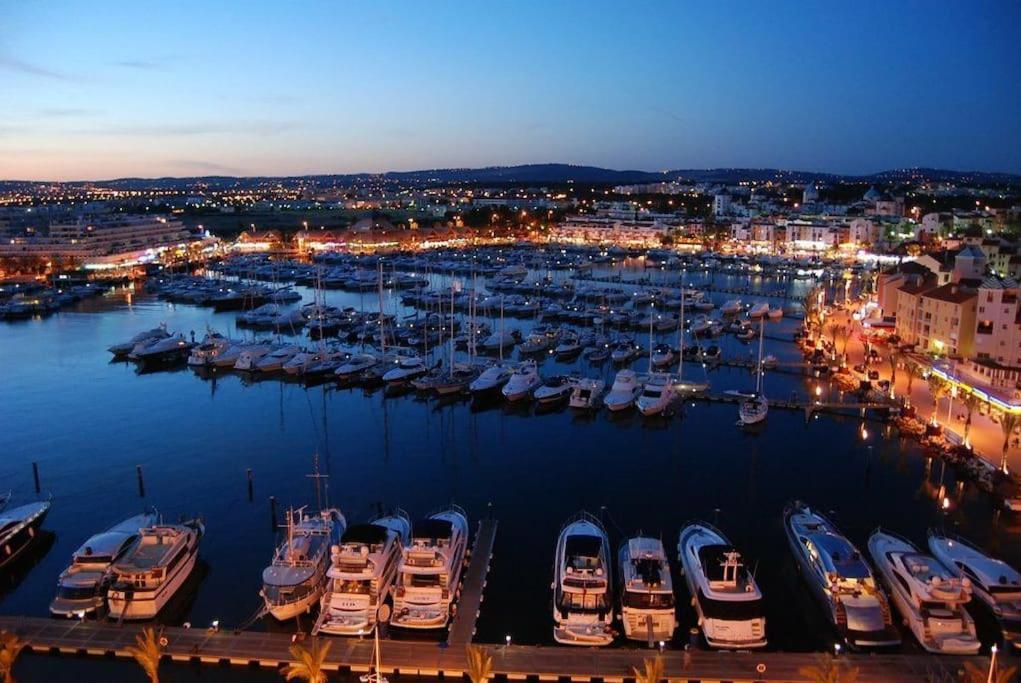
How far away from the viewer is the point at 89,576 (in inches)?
451

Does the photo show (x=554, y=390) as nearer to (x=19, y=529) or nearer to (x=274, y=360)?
(x=274, y=360)

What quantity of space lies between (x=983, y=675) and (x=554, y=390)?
14605mm

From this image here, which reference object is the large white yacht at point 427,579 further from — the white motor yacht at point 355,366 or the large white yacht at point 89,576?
the white motor yacht at point 355,366

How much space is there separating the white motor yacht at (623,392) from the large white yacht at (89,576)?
1256 centimetres

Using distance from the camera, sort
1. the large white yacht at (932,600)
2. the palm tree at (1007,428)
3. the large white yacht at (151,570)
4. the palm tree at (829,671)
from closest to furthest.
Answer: the palm tree at (829,671) → the large white yacht at (932,600) → the large white yacht at (151,570) → the palm tree at (1007,428)

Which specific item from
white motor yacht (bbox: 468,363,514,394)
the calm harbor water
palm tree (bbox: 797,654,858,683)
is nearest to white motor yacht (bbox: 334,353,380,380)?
the calm harbor water

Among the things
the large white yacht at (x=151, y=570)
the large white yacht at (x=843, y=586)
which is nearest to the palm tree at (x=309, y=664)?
the large white yacht at (x=151, y=570)

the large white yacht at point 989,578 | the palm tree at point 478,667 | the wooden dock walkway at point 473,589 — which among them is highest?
the palm tree at point 478,667

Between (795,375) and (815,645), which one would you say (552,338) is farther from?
(815,645)

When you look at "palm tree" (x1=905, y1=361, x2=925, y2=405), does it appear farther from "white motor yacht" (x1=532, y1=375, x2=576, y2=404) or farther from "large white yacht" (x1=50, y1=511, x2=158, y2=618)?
"large white yacht" (x1=50, y1=511, x2=158, y2=618)

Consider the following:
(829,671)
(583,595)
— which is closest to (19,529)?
(583,595)

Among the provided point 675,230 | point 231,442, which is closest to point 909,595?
point 231,442

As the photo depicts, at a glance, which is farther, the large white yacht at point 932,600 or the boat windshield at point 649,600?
the boat windshield at point 649,600

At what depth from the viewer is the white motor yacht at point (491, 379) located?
22969mm
